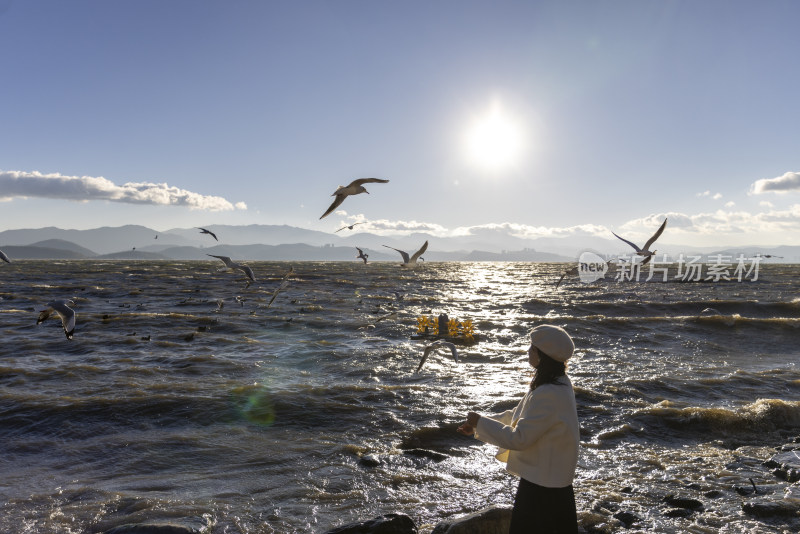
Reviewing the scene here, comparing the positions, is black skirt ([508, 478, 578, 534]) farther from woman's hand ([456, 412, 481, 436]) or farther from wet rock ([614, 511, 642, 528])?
wet rock ([614, 511, 642, 528])

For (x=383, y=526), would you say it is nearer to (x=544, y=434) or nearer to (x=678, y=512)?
(x=544, y=434)

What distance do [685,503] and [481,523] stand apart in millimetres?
3180

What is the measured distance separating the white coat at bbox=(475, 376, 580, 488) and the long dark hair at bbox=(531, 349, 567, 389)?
0.17 ft

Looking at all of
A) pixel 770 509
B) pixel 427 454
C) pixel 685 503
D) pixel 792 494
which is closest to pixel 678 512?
pixel 685 503

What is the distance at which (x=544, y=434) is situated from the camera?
3811 mm

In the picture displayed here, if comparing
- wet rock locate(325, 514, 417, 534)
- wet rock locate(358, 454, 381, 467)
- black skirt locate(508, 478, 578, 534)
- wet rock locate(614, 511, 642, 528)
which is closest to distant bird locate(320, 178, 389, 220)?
wet rock locate(358, 454, 381, 467)

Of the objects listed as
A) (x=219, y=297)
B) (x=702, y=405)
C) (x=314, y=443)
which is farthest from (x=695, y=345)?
(x=219, y=297)

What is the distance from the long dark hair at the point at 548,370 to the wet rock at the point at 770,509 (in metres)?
4.56

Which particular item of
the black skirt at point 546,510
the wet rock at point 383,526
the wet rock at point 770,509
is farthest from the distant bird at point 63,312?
the wet rock at point 770,509

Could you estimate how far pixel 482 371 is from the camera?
14.0m

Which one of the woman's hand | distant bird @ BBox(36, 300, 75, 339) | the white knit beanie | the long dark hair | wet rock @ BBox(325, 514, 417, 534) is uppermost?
the white knit beanie

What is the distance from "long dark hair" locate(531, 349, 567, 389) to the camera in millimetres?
3807

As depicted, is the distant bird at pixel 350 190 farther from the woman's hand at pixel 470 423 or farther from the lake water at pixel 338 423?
the woman's hand at pixel 470 423

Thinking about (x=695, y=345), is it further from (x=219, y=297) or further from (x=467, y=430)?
(x=219, y=297)
